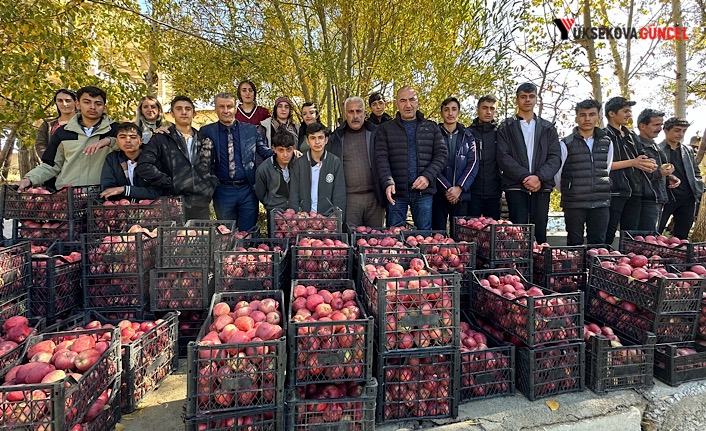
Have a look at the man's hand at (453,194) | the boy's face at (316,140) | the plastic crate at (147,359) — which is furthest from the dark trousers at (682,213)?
the plastic crate at (147,359)

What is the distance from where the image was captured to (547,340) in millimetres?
2783

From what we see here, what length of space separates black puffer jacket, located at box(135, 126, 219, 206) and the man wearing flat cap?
4.93 meters

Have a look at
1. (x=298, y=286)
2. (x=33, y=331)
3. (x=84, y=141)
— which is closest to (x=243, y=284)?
(x=298, y=286)

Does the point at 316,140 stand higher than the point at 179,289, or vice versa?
the point at 316,140

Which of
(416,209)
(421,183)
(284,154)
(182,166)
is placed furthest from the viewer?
(416,209)

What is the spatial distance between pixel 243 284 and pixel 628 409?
2758mm

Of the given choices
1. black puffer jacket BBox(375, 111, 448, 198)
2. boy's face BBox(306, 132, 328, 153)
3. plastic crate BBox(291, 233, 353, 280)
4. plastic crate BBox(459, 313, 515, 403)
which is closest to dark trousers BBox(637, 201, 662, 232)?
black puffer jacket BBox(375, 111, 448, 198)

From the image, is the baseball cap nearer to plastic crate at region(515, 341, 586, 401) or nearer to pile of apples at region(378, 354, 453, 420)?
plastic crate at region(515, 341, 586, 401)

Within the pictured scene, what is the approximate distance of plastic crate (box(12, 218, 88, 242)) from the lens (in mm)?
3541

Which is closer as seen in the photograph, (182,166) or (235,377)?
(235,377)

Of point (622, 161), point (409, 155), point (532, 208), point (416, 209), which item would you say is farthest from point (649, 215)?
point (409, 155)

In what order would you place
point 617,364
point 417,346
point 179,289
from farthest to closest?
point 179,289 < point 617,364 < point 417,346

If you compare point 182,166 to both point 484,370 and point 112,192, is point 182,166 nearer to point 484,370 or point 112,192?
point 112,192

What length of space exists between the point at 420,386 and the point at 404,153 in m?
3.20
